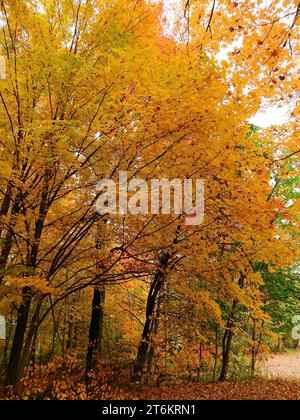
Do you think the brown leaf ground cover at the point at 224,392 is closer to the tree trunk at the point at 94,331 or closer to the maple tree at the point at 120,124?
the tree trunk at the point at 94,331

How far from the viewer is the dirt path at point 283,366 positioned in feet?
48.6

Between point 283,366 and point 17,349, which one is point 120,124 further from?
point 283,366

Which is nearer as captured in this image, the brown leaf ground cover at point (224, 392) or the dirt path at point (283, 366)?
→ the brown leaf ground cover at point (224, 392)

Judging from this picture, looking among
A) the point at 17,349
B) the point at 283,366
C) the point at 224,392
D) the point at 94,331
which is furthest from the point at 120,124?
the point at 283,366

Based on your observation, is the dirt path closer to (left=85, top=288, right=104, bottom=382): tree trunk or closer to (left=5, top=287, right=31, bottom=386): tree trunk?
(left=85, top=288, right=104, bottom=382): tree trunk

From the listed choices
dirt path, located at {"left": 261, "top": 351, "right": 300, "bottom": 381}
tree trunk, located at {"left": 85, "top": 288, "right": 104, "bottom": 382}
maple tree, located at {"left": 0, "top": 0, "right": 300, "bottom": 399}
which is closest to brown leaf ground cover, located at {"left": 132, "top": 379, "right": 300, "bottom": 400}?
tree trunk, located at {"left": 85, "top": 288, "right": 104, "bottom": 382}

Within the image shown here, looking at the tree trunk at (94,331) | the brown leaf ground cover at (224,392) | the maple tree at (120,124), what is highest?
the maple tree at (120,124)

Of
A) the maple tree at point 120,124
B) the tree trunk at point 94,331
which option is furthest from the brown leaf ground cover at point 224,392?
the maple tree at point 120,124

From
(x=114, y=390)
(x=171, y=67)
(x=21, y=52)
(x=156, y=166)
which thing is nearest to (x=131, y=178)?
(x=156, y=166)

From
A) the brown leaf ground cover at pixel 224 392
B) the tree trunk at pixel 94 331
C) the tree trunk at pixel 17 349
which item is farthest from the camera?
the brown leaf ground cover at pixel 224 392

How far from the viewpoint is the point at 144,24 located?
14.4ft

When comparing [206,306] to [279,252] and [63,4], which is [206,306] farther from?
[63,4]

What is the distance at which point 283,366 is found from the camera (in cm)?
1792

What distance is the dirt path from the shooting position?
14809mm
